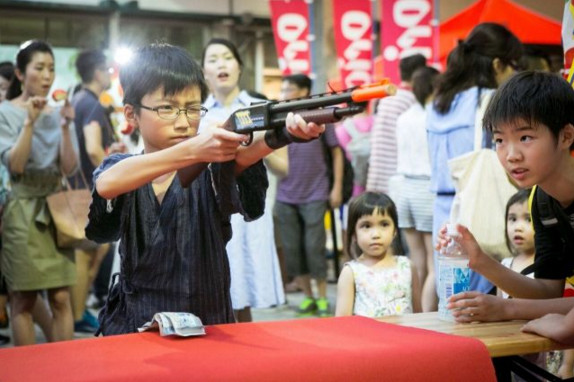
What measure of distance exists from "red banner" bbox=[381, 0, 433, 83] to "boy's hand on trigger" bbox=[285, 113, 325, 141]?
19.0 feet

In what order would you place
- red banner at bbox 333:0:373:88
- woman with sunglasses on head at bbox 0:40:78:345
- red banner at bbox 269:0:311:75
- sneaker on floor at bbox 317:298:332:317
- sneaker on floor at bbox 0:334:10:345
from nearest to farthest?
woman with sunglasses on head at bbox 0:40:78:345, sneaker on floor at bbox 0:334:10:345, sneaker on floor at bbox 317:298:332:317, red banner at bbox 333:0:373:88, red banner at bbox 269:0:311:75

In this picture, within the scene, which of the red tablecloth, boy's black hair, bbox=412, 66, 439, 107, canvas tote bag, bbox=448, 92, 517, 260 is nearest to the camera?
the red tablecloth

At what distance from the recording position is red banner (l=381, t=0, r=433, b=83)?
24.9 feet

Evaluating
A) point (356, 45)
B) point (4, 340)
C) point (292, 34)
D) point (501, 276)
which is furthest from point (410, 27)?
point (501, 276)

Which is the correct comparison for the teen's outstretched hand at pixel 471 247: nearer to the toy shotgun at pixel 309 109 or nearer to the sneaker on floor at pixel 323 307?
the toy shotgun at pixel 309 109

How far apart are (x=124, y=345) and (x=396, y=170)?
4.34m

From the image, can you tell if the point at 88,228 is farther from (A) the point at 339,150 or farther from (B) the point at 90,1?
(B) the point at 90,1

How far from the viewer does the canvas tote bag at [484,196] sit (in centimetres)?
407

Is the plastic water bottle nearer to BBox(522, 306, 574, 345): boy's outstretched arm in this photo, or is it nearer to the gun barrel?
BBox(522, 306, 574, 345): boy's outstretched arm

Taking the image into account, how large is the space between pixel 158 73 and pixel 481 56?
246 centimetres

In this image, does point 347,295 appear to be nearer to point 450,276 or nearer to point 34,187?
point 450,276

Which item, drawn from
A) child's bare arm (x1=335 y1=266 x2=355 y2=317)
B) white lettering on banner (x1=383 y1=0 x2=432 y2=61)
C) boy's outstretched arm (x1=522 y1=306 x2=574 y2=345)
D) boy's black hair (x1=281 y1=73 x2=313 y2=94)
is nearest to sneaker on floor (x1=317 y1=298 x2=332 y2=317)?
boy's black hair (x1=281 y1=73 x2=313 y2=94)

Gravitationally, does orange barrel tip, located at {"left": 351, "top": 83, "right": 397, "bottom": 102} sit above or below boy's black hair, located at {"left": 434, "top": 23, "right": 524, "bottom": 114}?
below

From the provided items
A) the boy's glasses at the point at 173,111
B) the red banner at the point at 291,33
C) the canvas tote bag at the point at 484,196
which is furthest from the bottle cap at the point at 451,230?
the red banner at the point at 291,33
